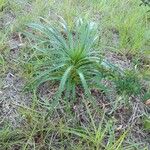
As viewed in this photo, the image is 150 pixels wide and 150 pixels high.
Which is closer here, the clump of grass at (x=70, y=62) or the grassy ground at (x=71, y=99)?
the grassy ground at (x=71, y=99)

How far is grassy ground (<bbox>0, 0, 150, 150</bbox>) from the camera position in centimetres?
185

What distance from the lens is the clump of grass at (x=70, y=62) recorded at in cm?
202

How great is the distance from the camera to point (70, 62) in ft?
6.89

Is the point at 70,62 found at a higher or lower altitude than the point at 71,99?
higher

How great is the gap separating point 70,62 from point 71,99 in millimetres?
229

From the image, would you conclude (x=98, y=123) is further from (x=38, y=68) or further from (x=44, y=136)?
(x=38, y=68)

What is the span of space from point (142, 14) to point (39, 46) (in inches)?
44.1

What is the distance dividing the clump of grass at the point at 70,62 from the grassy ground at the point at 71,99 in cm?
4

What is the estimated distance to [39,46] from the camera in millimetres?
2324

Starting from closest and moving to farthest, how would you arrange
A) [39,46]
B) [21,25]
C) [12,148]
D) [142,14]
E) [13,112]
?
1. [12,148]
2. [13,112]
3. [39,46]
4. [21,25]
5. [142,14]

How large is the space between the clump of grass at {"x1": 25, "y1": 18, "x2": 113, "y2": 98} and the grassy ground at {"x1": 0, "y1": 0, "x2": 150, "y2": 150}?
0.13 ft

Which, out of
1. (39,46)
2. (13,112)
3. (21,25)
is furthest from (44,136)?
(21,25)

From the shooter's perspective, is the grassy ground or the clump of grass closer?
the grassy ground

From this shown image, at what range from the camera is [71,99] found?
2.03m
